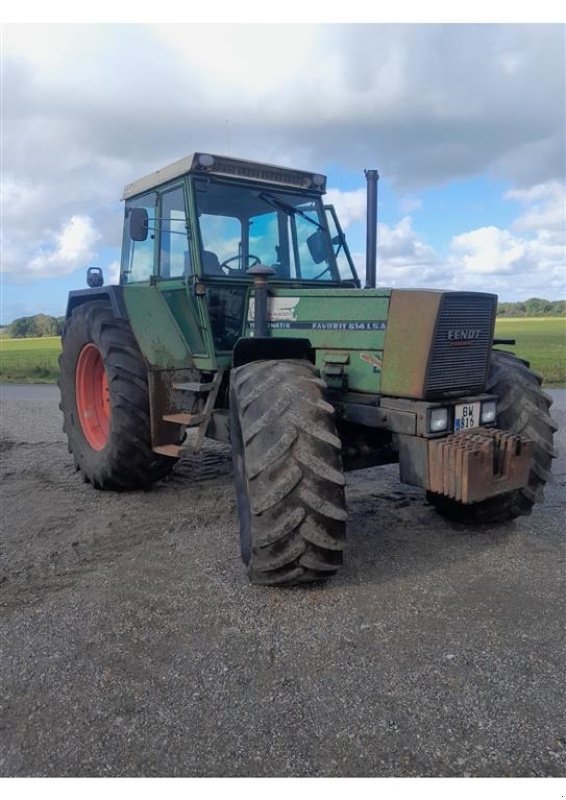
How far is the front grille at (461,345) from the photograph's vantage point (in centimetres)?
427

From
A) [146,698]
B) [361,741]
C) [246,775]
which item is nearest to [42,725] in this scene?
[146,698]

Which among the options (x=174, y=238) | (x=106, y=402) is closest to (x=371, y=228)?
(x=174, y=238)

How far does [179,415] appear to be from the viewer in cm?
562

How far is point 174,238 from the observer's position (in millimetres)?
5613

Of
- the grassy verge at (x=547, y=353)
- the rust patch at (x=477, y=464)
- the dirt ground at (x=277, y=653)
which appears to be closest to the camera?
the dirt ground at (x=277, y=653)

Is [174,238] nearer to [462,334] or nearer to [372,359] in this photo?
[372,359]

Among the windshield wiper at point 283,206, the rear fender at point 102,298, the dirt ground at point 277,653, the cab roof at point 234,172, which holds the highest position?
the cab roof at point 234,172

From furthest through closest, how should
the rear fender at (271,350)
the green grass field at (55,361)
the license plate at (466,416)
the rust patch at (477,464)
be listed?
the green grass field at (55,361) < the rear fender at (271,350) < the license plate at (466,416) < the rust patch at (477,464)

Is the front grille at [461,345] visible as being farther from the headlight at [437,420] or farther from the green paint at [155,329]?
the green paint at [155,329]

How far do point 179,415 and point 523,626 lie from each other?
3149 millimetres

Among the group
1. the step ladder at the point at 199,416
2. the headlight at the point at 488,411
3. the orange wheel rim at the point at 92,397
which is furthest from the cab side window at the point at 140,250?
the headlight at the point at 488,411

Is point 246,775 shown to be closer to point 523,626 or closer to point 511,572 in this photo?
point 523,626

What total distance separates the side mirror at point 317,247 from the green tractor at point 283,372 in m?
0.01

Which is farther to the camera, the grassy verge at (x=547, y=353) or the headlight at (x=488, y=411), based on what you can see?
the grassy verge at (x=547, y=353)
